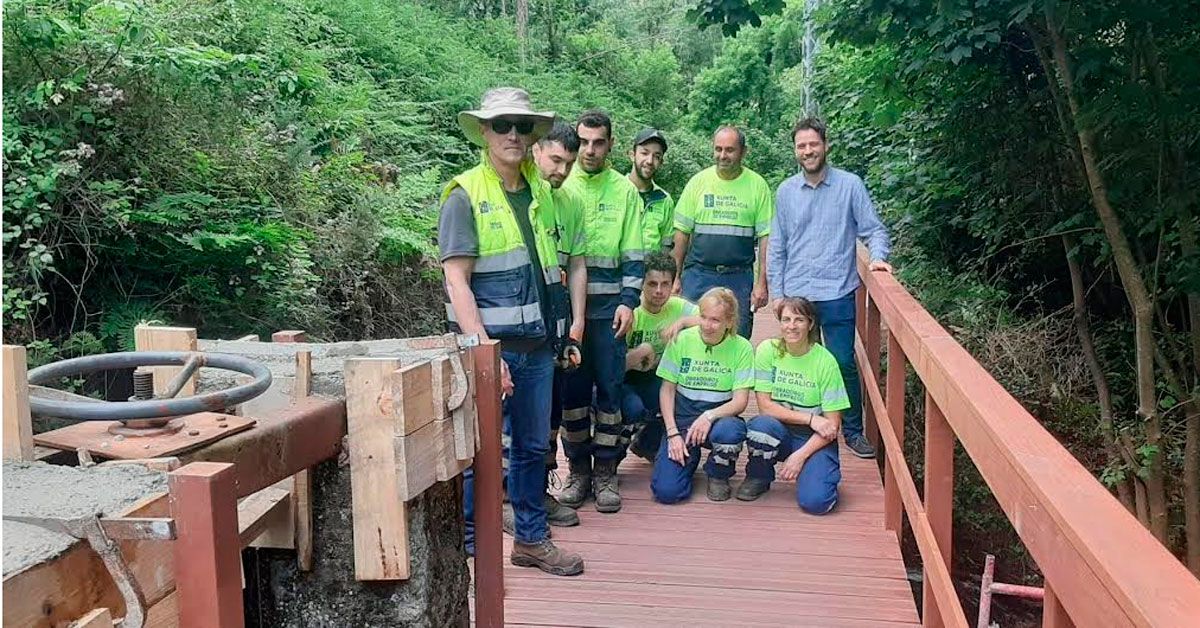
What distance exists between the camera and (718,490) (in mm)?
4594

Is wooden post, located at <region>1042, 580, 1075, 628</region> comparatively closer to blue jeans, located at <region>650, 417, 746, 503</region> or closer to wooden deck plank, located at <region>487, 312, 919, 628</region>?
wooden deck plank, located at <region>487, 312, 919, 628</region>

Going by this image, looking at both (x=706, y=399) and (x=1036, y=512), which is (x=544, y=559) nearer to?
(x=706, y=399)

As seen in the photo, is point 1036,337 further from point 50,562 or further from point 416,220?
point 50,562

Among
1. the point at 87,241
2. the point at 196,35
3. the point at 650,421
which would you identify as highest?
the point at 196,35

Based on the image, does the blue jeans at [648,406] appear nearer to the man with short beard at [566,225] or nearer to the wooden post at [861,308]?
the man with short beard at [566,225]

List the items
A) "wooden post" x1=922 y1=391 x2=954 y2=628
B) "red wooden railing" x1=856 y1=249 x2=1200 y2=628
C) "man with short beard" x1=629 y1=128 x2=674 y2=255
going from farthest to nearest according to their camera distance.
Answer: "man with short beard" x1=629 y1=128 x2=674 y2=255 < "wooden post" x1=922 y1=391 x2=954 y2=628 < "red wooden railing" x1=856 y1=249 x2=1200 y2=628

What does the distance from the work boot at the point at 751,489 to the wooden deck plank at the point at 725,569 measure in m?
0.03

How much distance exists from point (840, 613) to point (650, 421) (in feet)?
5.46

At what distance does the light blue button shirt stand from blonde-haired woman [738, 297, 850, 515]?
436 millimetres

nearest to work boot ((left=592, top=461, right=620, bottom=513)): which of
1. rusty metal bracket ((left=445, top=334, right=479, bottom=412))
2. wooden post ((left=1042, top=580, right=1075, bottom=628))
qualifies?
rusty metal bracket ((left=445, top=334, right=479, bottom=412))

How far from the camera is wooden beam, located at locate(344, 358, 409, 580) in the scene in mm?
1943

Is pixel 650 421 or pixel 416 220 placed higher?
pixel 416 220

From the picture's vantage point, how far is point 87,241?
212 inches

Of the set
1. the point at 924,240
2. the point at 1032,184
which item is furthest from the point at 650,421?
the point at 924,240
